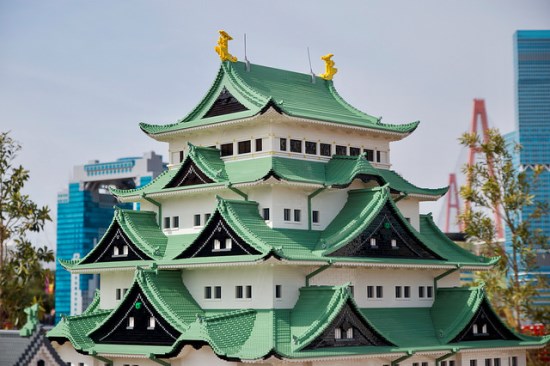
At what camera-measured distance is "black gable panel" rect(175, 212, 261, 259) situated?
4488 cm

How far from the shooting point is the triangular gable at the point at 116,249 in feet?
163

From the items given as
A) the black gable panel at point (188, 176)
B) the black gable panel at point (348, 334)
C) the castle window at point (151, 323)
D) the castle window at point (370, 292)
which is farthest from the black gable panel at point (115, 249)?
the castle window at point (370, 292)

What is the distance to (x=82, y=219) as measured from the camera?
13362 cm

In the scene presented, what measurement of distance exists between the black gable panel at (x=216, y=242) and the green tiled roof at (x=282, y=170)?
2.32 meters

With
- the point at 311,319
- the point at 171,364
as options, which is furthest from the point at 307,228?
the point at 171,364

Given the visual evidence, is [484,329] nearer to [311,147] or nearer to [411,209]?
[411,209]

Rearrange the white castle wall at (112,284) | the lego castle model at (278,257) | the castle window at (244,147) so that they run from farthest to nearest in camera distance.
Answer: the white castle wall at (112,284)
the castle window at (244,147)
the lego castle model at (278,257)

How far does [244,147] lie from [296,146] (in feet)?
8.15

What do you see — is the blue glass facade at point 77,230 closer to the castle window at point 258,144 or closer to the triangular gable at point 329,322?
the castle window at point 258,144

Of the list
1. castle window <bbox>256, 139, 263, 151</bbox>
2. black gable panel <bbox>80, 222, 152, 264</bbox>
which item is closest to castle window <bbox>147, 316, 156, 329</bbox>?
black gable panel <bbox>80, 222, 152, 264</bbox>

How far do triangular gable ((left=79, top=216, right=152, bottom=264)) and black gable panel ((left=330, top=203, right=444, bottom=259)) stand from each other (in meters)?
9.97

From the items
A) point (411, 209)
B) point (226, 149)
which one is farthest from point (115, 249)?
point (411, 209)

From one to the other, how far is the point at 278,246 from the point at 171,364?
23.0 ft

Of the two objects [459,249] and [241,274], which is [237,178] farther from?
[459,249]
